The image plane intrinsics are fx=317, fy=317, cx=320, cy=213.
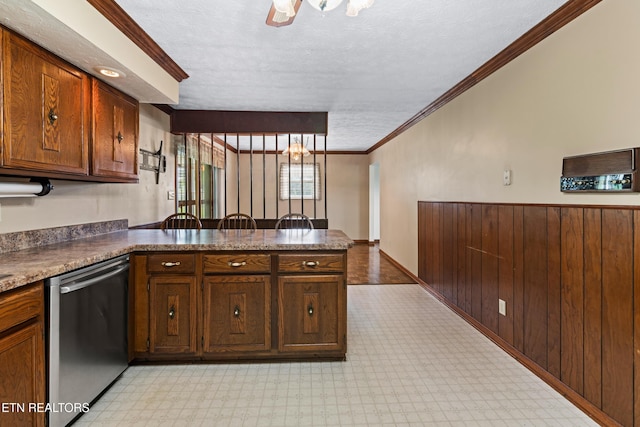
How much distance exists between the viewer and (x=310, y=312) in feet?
7.57

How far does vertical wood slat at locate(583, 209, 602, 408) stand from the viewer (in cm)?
173

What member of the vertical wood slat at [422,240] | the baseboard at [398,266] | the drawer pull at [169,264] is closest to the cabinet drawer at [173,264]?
the drawer pull at [169,264]

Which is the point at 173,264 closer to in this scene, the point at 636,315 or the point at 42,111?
the point at 42,111

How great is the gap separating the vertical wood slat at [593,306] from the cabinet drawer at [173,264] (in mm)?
2458

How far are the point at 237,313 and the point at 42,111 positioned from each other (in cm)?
169

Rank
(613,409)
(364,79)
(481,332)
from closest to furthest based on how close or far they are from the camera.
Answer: (613,409)
(481,332)
(364,79)

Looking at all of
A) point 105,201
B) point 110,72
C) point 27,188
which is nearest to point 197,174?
point 105,201

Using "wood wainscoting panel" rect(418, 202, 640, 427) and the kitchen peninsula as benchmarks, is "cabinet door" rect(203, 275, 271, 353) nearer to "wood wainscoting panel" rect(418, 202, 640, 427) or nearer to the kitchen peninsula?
the kitchen peninsula

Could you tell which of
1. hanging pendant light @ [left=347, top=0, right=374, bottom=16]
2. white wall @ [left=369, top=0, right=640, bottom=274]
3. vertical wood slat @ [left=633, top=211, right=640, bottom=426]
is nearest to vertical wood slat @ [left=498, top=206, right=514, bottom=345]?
white wall @ [left=369, top=0, right=640, bottom=274]

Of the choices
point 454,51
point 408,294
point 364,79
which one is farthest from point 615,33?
point 408,294

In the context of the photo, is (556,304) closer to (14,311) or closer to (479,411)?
(479,411)

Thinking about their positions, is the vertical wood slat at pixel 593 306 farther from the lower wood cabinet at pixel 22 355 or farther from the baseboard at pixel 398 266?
the lower wood cabinet at pixel 22 355

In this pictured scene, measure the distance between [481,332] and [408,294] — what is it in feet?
3.87

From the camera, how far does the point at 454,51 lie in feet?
8.14
